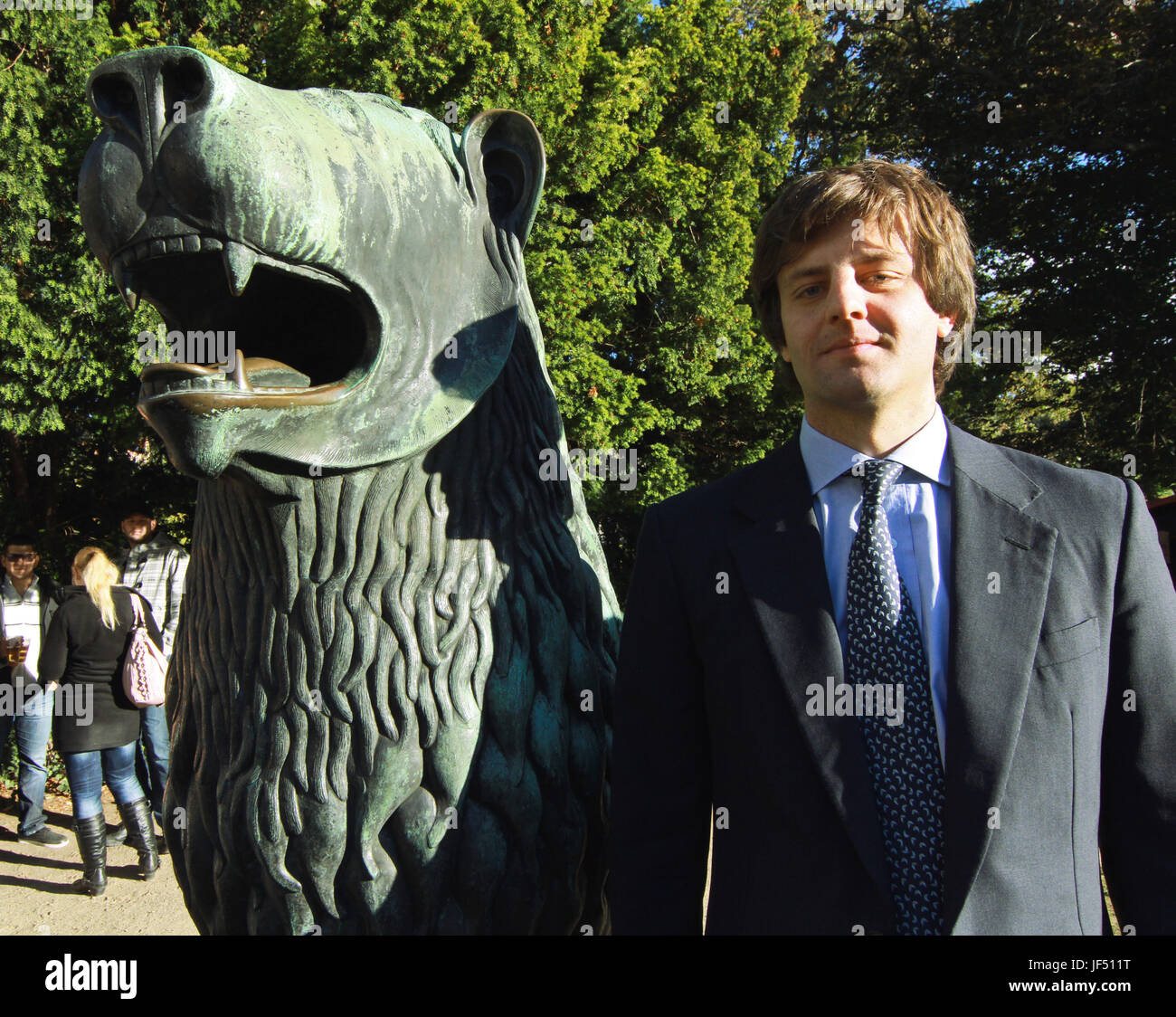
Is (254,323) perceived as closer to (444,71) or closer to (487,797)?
(487,797)

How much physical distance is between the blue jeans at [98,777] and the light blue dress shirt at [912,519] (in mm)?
5292

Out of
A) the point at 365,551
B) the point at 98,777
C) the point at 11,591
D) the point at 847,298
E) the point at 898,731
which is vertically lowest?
the point at 98,777

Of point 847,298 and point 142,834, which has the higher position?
point 847,298

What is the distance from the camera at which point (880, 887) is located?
142cm

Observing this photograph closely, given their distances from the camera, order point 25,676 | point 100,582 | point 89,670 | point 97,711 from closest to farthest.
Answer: point 97,711 → point 89,670 → point 100,582 → point 25,676

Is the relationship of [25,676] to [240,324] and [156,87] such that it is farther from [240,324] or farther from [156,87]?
[156,87]

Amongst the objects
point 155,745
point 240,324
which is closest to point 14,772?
point 155,745

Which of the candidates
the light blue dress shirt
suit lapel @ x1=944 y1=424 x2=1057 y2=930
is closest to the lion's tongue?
the light blue dress shirt

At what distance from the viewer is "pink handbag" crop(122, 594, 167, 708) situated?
18.9ft

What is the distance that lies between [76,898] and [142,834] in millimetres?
528

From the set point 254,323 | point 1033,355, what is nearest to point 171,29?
point 254,323

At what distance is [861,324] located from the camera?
5.19 feet

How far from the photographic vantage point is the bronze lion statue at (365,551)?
1.43m

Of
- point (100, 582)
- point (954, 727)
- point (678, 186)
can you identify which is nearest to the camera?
point (954, 727)
